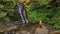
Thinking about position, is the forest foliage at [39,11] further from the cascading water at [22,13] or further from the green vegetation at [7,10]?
the cascading water at [22,13]

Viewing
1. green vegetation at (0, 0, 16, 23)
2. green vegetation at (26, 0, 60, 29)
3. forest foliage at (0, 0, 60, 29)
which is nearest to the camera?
green vegetation at (26, 0, 60, 29)

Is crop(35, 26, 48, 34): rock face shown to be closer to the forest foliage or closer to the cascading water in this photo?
the forest foliage

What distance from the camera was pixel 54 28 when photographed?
9.63m

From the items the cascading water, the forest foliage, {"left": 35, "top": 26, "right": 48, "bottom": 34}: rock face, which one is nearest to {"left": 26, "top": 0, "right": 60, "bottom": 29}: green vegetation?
the forest foliage

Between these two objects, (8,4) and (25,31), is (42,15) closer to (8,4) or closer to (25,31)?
(25,31)

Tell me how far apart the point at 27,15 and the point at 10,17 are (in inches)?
40.5

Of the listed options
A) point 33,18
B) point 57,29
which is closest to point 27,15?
point 33,18

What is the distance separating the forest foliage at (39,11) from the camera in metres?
10.3

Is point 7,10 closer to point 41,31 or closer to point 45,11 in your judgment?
point 45,11

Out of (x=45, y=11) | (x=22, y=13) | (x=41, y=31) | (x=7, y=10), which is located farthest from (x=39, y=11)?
(x=41, y=31)

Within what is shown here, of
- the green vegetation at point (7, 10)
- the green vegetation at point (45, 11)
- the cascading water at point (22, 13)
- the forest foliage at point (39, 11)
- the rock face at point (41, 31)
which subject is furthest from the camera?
the green vegetation at point (7, 10)

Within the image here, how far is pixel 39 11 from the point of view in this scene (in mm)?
10906

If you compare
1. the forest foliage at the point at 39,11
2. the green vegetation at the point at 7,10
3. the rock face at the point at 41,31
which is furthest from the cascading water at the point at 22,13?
the rock face at the point at 41,31

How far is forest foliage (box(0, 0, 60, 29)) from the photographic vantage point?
33.8 feet
